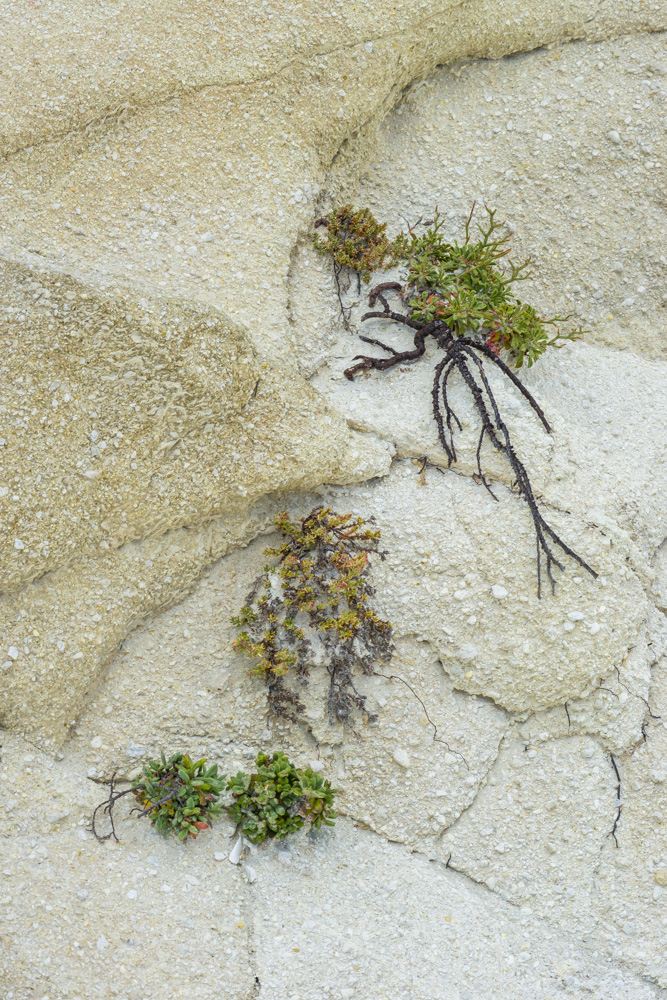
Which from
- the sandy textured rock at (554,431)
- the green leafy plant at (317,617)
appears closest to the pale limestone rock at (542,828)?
the green leafy plant at (317,617)

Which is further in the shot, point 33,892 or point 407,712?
point 407,712

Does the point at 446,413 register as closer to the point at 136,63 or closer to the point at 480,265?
the point at 480,265

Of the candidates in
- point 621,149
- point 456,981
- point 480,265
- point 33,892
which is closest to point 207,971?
point 33,892

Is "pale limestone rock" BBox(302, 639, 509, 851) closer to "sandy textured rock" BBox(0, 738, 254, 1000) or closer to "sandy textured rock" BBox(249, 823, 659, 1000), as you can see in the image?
"sandy textured rock" BBox(249, 823, 659, 1000)

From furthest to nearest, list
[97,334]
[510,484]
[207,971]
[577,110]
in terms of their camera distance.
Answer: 1. [577,110]
2. [510,484]
3. [97,334]
4. [207,971]

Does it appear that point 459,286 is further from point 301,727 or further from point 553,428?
point 301,727
